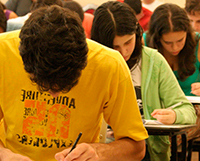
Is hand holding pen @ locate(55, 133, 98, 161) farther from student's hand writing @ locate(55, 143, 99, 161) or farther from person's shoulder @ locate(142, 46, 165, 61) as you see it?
person's shoulder @ locate(142, 46, 165, 61)

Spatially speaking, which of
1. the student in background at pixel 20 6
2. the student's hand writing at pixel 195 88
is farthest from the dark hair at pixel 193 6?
the student in background at pixel 20 6

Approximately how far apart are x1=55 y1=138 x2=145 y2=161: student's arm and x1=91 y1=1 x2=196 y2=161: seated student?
1.67 feet

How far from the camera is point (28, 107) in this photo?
4.27 feet

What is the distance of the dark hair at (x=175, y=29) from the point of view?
7.66ft

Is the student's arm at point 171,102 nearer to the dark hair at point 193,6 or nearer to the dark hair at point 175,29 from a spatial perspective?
the dark hair at point 175,29

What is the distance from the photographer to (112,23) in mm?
1904

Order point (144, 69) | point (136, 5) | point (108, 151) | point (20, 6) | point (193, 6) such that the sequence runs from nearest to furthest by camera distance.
Answer: point (108, 151), point (144, 69), point (193, 6), point (136, 5), point (20, 6)

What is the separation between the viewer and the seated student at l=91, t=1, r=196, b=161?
6.24 ft

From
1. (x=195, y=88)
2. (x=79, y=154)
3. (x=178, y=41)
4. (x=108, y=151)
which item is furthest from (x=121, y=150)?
(x=178, y=41)

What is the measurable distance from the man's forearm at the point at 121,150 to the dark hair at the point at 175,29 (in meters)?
1.20

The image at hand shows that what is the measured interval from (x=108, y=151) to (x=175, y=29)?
4.35 ft

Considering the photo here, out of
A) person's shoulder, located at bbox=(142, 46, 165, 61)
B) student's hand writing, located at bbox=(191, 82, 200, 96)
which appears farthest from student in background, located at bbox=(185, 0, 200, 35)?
person's shoulder, located at bbox=(142, 46, 165, 61)

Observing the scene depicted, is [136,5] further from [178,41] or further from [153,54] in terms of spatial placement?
[153,54]

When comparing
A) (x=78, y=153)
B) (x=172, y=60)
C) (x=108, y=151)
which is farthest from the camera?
(x=172, y=60)
